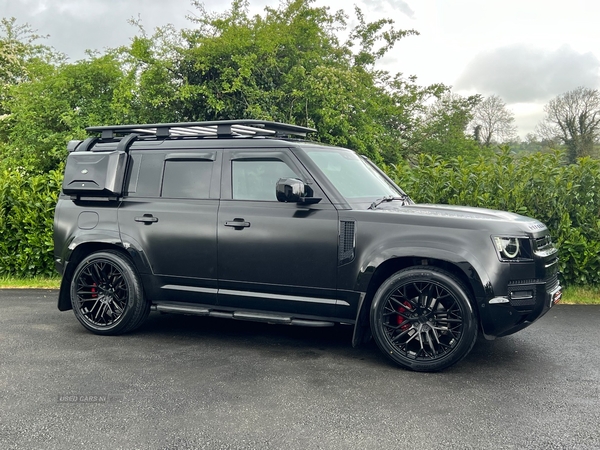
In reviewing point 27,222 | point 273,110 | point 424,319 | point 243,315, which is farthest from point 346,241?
point 273,110

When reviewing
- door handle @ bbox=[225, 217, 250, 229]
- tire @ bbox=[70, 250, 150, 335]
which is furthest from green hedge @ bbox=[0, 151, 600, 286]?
tire @ bbox=[70, 250, 150, 335]

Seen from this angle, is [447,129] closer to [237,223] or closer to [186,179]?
[186,179]

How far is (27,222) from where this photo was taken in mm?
9570

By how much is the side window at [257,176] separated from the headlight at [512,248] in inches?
76.2

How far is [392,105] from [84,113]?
37.9 feet

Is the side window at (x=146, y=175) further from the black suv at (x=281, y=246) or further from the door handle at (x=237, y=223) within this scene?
the door handle at (x=237, y=223)

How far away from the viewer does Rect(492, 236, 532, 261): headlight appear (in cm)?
488

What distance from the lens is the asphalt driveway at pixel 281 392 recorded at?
370 cm

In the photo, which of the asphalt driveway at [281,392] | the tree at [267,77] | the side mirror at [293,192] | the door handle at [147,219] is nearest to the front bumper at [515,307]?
the asphalt driveway at [281,392]

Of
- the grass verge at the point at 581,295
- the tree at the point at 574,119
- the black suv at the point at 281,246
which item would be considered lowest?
the grass verge at the point at 581,295

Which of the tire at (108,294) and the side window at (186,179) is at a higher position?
the side window at (186,179)

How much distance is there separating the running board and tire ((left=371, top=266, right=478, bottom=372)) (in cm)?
58

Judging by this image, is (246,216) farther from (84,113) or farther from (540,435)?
(84,113)

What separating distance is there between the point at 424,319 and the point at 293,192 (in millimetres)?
1570
